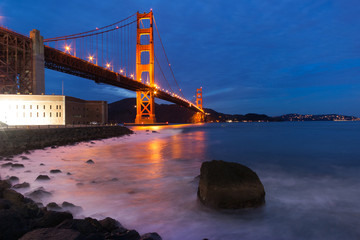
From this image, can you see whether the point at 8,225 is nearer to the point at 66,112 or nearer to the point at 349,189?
the point at 349,189

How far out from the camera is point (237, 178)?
3.68 meters

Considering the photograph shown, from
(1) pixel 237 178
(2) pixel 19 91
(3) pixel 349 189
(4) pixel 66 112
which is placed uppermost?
(2) pixel 19 91

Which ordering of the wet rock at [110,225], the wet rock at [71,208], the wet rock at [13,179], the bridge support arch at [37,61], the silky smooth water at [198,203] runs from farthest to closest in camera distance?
the bridge support arch at [37,61]
the wet rock at [13,179]
the wet rock at [71,208]
the silky smooth water at [198,203]
the wet rock at [110,225]

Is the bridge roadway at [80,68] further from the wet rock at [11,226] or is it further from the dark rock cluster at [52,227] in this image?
the wet rock at [11,226]

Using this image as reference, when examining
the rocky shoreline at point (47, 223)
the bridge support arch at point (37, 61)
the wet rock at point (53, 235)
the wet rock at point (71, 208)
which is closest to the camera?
the wet rock at point (53, 235)

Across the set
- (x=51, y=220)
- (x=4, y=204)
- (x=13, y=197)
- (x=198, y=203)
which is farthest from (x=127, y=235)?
(x=13, y=197)

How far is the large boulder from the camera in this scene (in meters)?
3.68

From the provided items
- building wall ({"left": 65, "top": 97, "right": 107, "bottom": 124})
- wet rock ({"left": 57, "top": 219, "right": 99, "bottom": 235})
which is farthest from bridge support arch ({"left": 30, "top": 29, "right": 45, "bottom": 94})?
wet rock ({"left": 57, "top": 219, "right": 99, "bottom": 235})

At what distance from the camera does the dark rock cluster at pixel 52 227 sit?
2.26m

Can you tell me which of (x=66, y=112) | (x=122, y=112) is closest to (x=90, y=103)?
(x=66, y=112)

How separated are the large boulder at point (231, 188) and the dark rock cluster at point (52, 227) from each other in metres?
1.24

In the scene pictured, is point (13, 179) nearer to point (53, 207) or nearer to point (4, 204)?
point (53, 207)

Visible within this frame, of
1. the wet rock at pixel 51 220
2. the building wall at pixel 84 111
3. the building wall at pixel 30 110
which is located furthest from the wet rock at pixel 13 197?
the building wall at pixel 84 111

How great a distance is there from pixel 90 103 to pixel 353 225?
45.0 m
